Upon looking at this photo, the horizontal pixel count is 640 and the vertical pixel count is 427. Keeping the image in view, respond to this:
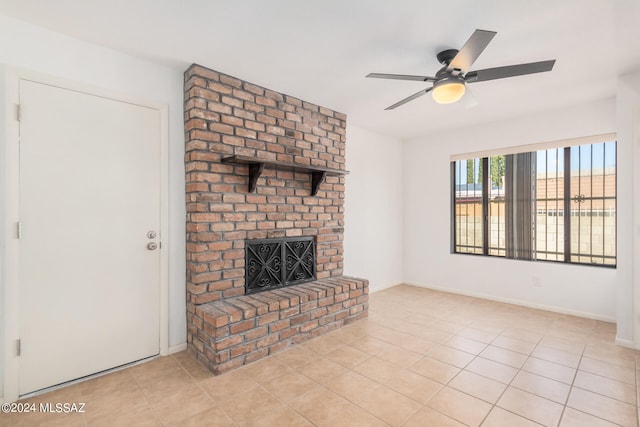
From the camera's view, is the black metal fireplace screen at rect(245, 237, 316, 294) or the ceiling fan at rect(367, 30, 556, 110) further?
the black metal fireplace screen at rect(245, 237, 316, 294)

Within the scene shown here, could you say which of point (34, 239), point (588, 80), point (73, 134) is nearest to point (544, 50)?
point (588, 80)

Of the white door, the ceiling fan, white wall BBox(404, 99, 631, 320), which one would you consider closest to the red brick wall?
the white door

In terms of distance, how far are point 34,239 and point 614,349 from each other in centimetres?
461

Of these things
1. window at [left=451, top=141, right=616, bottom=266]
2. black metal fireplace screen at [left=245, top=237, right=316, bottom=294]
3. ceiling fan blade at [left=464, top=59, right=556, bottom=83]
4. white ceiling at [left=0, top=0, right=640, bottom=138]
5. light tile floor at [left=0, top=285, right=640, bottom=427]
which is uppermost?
white ceiling at [left=0, top=0, right=640, bottom=138]

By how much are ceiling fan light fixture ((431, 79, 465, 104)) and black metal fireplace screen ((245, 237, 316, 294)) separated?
6.38ft

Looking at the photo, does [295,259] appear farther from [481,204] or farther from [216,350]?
[481,204]

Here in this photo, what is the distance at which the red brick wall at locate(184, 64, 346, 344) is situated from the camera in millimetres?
2609

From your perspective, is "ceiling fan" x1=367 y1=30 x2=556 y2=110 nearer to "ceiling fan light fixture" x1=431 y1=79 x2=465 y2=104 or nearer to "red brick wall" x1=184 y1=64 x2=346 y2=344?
"ceiling fan light fixture" x1=431 y1=79 x2=465 y2=104

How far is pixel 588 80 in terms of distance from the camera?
2.91 m

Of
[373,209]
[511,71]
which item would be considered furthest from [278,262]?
[511,71]

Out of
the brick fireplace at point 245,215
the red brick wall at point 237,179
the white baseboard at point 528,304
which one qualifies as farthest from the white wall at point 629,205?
the red brick wall at point 237,179

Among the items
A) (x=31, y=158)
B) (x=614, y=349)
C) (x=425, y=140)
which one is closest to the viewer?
(x=31, y=158)

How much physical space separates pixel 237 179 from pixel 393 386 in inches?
81.9

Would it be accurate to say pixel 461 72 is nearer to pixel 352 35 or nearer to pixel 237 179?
pixel 352 35
